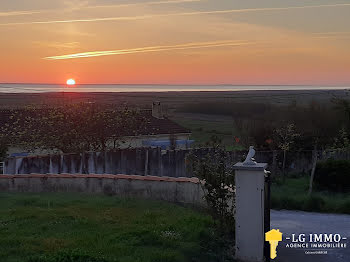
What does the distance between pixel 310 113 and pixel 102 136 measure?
31.0 feet

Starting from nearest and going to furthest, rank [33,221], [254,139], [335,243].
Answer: [335,243]
[33,221]
[254,139]

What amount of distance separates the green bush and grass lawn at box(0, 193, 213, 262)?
7.13m

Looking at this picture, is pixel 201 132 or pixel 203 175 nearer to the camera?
pixel 203 175

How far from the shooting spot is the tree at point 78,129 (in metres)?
18.0

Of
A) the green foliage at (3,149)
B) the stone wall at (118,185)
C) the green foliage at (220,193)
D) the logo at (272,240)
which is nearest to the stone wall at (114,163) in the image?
the stone wall at (118,185)

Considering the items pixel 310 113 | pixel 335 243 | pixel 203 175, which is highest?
pixel 310 113

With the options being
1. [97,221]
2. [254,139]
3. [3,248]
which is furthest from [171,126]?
[3,248]

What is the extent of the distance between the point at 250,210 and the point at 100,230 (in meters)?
2.55

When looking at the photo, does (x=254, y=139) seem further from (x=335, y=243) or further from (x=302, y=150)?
(x=335, y=243)

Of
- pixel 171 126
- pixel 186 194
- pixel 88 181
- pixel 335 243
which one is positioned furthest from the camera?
pixel 171 126

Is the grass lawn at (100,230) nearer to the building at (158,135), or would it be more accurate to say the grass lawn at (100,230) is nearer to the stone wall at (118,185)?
the stone wall at (118,185)

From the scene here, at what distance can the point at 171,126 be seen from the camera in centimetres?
2655

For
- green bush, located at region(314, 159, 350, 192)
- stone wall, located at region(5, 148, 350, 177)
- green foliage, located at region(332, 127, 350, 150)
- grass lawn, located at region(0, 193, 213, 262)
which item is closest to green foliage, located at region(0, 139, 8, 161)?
stone wall, located at region(5, 148, 350, 177)

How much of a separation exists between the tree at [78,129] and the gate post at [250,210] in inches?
446
